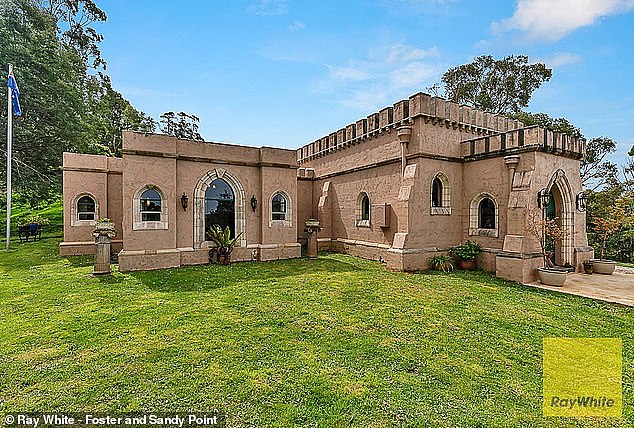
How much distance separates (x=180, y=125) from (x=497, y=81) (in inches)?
1188

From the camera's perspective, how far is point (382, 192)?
478 inches

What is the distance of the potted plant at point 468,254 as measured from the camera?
399 inches

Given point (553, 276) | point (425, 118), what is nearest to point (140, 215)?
point (425, 118)

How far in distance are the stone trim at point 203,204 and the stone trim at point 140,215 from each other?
38.5 inches

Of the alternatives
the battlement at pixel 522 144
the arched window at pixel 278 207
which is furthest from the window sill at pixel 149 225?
the battlement at pixel 522 144

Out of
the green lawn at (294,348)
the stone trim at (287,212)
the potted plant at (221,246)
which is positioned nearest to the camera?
the green lawn at (294,348)

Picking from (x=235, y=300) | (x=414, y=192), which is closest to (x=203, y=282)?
(x=235, y=300)

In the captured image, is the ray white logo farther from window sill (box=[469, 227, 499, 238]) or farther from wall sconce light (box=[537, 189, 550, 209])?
window sill (box=[469, 227, 499, 238])

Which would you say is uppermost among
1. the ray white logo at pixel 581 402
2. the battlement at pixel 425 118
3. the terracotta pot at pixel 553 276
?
the battlement at pixel 425 118

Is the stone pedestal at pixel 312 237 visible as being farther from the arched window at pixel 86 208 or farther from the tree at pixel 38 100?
the tree at pixel 38 100

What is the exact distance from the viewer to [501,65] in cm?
2297

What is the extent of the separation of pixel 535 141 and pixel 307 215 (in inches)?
406

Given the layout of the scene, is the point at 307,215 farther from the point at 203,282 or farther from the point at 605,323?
the point at 605,323

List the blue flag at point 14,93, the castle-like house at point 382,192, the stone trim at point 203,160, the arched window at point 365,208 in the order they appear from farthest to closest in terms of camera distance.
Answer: the blue flag at point 14,93 < the arched window at point 365,208 < the stone trim at point 203,160 < the castle-like house at point 382,192
